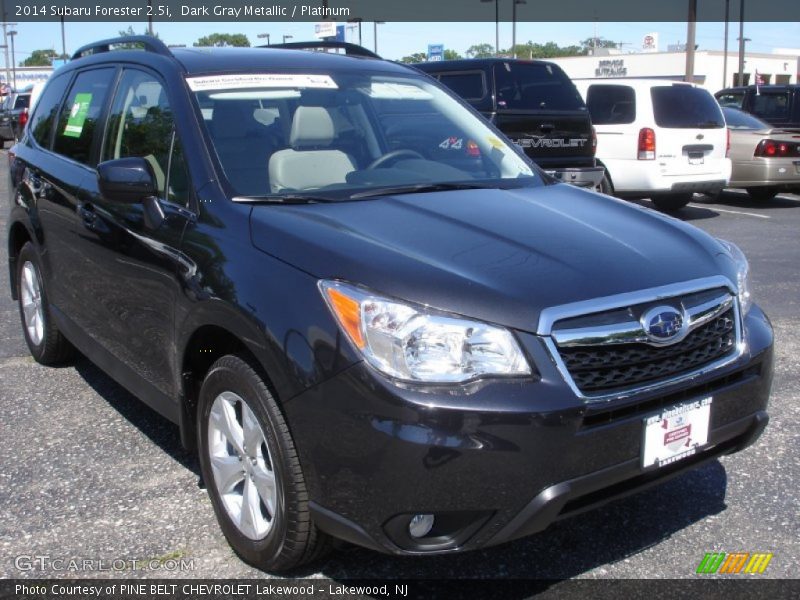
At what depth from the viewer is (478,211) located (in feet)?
10.9

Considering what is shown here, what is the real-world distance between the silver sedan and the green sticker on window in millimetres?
11119

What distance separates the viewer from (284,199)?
3344mm

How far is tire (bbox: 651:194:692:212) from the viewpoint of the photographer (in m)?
13.0

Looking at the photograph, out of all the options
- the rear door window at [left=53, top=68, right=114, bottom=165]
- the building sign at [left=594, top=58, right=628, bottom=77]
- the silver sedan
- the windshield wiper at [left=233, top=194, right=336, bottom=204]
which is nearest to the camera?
the windshield wiper at [left=233, top=194, right=336, bottom=204]

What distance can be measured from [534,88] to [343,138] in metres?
7.48

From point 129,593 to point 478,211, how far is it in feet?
5.87

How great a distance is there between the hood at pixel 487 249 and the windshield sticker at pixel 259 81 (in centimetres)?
81

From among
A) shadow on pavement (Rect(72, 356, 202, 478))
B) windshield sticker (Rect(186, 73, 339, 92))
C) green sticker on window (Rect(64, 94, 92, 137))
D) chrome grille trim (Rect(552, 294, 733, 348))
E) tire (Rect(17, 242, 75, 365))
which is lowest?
shadow on pavement (Rect(72, 356, 202, 478))

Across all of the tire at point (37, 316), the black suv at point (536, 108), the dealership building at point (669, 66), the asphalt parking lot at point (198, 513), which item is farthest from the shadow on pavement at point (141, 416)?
the dealership building at point (669, 66)

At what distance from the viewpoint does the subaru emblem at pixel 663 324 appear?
107 inches

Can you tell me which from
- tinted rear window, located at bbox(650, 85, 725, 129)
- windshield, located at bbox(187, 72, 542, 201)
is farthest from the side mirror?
tinted rear window, located at bbox(650, 85, 725, 129)

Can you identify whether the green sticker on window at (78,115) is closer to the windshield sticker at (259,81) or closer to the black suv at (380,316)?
the black suv at (380,316)

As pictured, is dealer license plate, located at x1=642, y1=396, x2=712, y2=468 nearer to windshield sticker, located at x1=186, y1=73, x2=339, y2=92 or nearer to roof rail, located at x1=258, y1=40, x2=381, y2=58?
windshield sticker, located at x1=186, y1=73, x2=339, y2=92

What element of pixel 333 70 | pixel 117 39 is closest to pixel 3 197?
pixel 117 39
